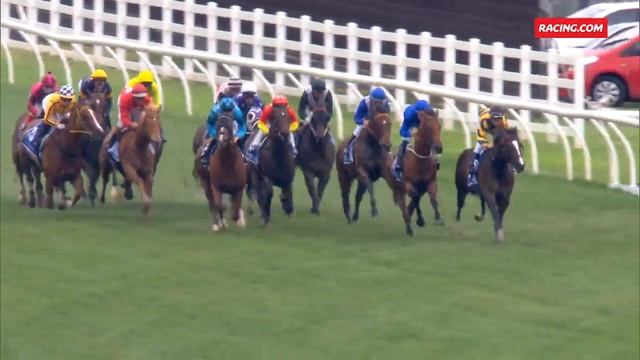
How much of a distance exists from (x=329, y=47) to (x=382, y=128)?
5.88 metres

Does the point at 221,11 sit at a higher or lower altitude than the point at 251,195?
higher

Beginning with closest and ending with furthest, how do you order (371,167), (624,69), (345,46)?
(371,167), (624,69), (345,46)

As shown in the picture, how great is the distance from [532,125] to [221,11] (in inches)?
220

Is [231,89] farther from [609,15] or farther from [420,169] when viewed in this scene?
[609,15]

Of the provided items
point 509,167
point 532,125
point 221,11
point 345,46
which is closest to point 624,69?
point 532,125

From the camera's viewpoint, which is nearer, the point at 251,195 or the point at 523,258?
the point at 523,258

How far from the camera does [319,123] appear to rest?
15.8 m

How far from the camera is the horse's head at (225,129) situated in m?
14.7

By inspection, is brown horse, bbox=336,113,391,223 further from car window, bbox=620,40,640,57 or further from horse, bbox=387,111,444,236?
car window, bbox=620,40,640,57

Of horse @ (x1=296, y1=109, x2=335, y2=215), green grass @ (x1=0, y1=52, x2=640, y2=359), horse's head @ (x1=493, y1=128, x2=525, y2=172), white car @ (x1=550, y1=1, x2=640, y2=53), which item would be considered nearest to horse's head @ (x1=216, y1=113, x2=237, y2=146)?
green grass @ (x1=0, y1=52, x2=640, y2=359)

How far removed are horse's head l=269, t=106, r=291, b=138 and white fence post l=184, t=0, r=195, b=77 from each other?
23.7 feet

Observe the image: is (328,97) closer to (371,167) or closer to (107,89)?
(371,167)

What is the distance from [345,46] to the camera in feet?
70.2

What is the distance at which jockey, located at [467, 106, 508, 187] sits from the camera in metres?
14.2
